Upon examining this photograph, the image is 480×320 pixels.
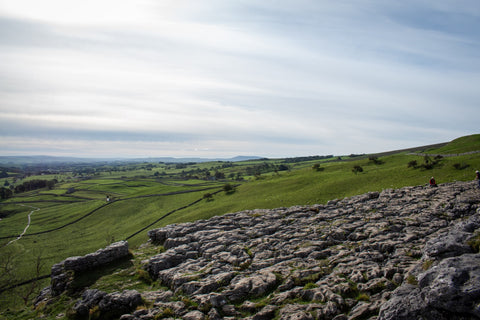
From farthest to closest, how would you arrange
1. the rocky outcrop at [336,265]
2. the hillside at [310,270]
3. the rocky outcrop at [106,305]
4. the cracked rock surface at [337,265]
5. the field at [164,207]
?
the field at [164,207] < the rocky outcrop at [106,305] < the hillside at [310,270] < the rocky outcrop at [336,265] < the cracked rock surface at [337,265]

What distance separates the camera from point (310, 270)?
21.3 m

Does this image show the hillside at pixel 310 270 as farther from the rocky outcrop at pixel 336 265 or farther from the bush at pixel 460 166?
the bush at pixel 460 166

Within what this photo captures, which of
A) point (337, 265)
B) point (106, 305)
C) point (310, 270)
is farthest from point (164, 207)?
point (337, 265)

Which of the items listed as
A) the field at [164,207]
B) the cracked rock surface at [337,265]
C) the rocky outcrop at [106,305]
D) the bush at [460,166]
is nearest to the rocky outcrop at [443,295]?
the cracked rock surface at [337,265]

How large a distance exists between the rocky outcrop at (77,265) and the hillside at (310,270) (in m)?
0.13

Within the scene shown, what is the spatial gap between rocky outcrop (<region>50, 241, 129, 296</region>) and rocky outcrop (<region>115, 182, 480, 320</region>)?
7204mm

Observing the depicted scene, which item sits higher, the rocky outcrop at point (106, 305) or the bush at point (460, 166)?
the bush at point (460, 166)

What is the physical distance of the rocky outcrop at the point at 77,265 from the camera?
29953 millimetres

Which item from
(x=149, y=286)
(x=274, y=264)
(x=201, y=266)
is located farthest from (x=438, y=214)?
(x=149, y=286)

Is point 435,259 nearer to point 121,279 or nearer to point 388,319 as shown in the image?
point 388,319

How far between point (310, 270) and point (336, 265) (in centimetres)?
264

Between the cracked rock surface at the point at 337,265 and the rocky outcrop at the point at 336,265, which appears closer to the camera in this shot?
the cracked rock surface at the point at 337,265

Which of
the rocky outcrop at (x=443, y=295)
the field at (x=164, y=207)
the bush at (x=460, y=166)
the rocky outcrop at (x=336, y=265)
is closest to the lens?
the rocky outcrop at (x=443, y=295)

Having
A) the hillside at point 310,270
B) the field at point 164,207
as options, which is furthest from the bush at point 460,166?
the hillside at point 310,270
